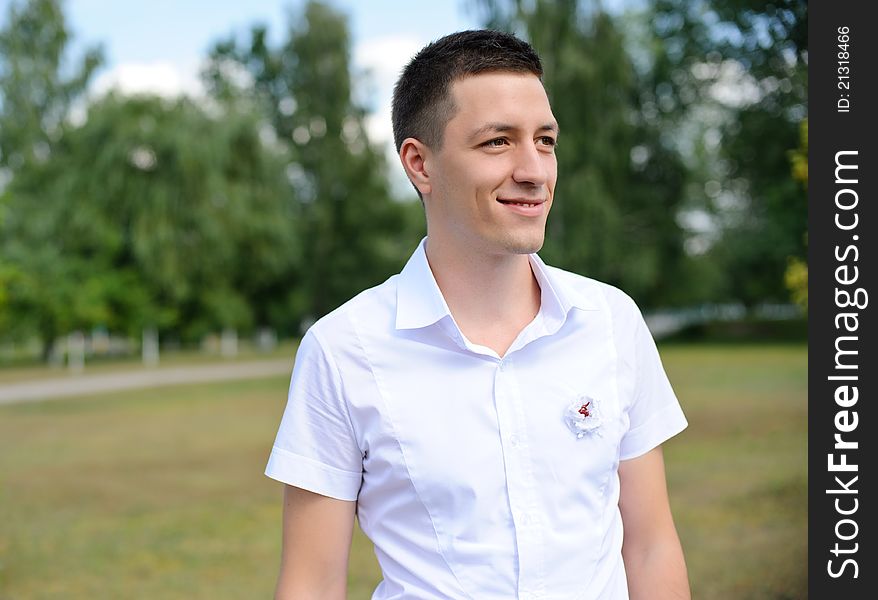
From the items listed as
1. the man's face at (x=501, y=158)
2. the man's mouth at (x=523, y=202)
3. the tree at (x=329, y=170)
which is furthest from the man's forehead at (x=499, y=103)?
the tree at (x=329, y=170)

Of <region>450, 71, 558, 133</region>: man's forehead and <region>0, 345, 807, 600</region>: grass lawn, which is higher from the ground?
<region>450, 71, 558, 133</region>: man's forehead

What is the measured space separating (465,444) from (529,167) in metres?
0.42

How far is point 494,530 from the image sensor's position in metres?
1.37

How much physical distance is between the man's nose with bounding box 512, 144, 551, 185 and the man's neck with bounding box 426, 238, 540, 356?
5.9 inches

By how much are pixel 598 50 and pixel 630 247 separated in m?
5.17

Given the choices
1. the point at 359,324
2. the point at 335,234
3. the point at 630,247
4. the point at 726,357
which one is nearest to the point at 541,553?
the point at 359,324

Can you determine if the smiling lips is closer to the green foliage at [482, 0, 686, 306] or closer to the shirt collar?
the shirt collar

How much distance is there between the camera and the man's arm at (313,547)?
1412mm

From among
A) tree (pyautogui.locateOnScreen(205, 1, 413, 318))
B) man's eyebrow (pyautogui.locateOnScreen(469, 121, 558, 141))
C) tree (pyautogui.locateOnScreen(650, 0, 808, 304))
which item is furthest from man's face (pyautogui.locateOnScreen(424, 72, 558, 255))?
tree (pyautogui.locateOnScreen(205, 1, 413, 318))

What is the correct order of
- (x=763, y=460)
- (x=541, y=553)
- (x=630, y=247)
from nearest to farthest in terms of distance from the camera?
1. (x=541, y=553)
2. (x=763, y=460)
3. (x=630, y=247)

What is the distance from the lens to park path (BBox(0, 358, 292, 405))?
15375mm

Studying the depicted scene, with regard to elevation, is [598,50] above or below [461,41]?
above

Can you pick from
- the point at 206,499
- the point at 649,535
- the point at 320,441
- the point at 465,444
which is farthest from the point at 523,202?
the point at 206,499

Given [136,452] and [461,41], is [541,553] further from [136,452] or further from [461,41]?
[136,452]
